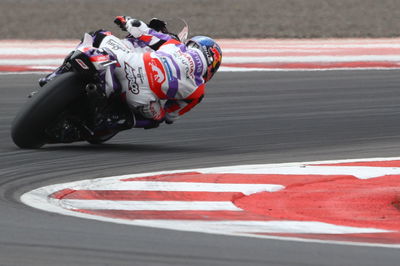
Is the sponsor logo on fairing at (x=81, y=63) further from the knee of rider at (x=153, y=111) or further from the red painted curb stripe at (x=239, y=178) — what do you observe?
the red painted curb stripe at (x=239, y=178)

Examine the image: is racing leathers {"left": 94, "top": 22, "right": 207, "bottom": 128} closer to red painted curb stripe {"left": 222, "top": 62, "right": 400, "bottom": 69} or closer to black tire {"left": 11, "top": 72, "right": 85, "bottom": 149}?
black tire {"left": 11, "top": 72, "right": 85, "bottom": 149}

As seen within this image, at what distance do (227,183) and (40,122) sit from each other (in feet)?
6.74

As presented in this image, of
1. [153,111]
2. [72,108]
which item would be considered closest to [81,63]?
[72,108]

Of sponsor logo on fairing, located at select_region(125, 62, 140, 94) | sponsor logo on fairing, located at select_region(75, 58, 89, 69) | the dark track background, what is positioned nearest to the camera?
sponsor logo on fairing, located at select_region(75, 58, 89, 69)

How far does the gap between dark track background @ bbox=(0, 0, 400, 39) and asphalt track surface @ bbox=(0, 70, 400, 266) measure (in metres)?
6.09

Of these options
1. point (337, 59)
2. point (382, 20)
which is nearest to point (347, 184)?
point (337, 59)

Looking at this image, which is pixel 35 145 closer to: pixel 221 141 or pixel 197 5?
pixel 221 141

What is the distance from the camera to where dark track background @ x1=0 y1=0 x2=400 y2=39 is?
2300 centimetres

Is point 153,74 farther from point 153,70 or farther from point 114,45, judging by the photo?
point 114,45

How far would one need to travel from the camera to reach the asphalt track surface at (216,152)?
5746 millimetres

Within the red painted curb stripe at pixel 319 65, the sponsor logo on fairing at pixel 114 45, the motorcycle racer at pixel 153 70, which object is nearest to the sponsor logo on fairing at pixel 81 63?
the motorcycle racer at pixel 153 70

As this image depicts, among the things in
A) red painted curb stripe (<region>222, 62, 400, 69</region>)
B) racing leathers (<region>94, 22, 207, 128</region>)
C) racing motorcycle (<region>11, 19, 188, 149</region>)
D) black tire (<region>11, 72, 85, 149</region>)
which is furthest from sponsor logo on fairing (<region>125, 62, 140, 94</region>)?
red painted curb stripe (<region>222, 62, 400, 69</region>)

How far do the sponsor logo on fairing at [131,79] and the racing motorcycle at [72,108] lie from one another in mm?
127

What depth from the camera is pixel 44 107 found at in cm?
970
